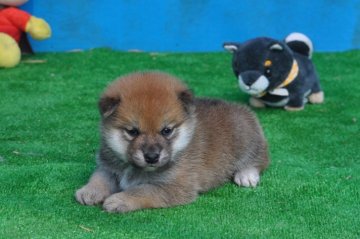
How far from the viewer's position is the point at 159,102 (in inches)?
141

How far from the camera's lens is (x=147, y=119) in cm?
353

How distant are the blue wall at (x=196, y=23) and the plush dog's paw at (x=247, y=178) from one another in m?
5.04

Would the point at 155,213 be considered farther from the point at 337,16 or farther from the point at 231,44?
the point at 337,16

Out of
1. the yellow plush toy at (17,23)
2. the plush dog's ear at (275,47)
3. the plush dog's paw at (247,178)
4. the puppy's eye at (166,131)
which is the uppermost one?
the puppy's eye at (166,131)

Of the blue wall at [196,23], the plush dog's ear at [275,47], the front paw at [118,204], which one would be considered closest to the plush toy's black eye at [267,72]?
the plush dog's ear at [275,47]

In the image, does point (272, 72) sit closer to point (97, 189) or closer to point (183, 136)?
point (183, 136)

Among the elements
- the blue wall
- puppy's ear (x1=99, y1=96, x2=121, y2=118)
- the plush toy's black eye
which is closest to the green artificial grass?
the plush toy's black eye

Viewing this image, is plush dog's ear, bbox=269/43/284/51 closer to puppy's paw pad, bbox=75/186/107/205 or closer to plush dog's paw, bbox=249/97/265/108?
plush dog's paw, bbox=249/97/265/108

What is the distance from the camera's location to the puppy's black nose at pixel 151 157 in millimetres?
3512

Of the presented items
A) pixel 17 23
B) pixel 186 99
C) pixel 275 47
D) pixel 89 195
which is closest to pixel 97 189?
pixel 89 195

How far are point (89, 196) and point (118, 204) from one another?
21 cm

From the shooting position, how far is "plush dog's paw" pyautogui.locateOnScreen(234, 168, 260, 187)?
161 inches

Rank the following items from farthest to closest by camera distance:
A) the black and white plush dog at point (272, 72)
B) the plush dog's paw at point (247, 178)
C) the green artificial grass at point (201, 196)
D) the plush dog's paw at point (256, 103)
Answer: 1. the plush dog's paw at point (256, 103)
2. the black and white plush dog at point (272, 72)
3. the plush dog's paw at point (247, 178)
4. the green artificial grass at point (201, 196)

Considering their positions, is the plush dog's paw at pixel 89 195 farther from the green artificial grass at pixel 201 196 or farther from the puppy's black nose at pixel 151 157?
the puppy's black nose at pixel 151 157
